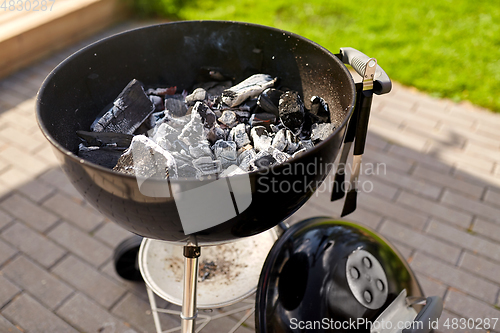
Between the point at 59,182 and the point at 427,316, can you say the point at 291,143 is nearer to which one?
the point at 427,316

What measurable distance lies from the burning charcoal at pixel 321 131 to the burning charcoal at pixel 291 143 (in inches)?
2.4

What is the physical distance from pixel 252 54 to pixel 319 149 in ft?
2.31

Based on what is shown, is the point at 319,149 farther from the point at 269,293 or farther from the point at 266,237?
the point at 266,237

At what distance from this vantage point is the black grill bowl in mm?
924

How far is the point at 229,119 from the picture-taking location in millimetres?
1365

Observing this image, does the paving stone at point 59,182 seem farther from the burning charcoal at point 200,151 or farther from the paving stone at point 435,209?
the paving stone at point 435,209

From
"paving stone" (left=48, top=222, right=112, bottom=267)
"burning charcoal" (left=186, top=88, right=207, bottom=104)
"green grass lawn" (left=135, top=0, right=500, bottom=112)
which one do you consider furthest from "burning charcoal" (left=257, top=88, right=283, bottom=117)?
"green grass lawn" (left=135, top=0, right=500, bottom=112)

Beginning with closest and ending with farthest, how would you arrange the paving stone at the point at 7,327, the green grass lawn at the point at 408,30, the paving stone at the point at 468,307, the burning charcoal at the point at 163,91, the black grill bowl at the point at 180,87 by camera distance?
the black grill bowl at the point at 180,87, the burning charcoal at the point at 163,91, the paving stone at the point at 7,327, the paving stone at the point at 468,307, the green grass lawn at the point at 408,30

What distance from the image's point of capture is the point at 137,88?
4.44ft

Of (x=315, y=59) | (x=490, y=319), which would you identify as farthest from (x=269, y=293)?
(x=490, y=319)

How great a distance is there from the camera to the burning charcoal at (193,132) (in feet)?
4.17

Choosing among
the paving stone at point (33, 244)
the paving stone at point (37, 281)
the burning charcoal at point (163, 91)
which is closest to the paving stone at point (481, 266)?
the burning charcoal at point (163, 91)

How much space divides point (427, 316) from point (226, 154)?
2.86ft

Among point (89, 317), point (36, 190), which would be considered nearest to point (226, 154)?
point (89, 317)
